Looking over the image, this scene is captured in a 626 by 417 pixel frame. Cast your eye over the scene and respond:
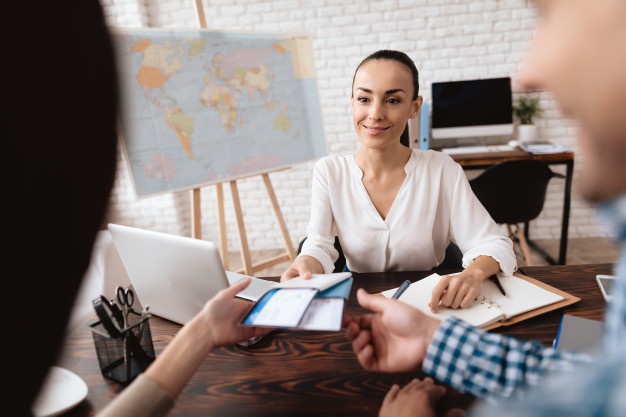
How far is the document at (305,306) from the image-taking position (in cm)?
71

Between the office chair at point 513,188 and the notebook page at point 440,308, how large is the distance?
1.55 meters

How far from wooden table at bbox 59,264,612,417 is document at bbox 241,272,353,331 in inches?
5.3

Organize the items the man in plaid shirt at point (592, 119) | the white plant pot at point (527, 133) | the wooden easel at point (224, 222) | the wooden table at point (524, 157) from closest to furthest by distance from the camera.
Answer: the man in plaid shirt at point (592, 119) → the wooden easel at point (224, 222) → the wooden table at point (524, 157) → the white plant pot at point (527, 133)

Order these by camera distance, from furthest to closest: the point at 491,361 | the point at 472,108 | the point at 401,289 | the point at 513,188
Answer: the point at 472,108 → the point at 513,188 → the point at 401,289 → the point at 491,361

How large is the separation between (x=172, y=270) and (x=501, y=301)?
82 cm

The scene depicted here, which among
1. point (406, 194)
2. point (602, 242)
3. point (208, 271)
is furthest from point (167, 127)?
point (602, 242)

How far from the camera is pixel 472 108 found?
3.26m

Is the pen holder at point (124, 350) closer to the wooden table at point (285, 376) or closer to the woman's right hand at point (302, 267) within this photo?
the wooden table at point (285, 376)

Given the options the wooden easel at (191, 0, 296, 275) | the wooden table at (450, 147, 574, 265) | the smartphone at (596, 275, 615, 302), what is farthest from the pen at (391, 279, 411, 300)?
the wooden table at (450, 147, 574, 265)

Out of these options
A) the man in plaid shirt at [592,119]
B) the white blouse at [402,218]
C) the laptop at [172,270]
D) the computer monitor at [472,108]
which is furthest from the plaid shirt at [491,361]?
the computer monitor at [472,108]

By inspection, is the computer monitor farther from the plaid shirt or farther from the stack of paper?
the plaid shirt

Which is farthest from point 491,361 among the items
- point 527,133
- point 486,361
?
point 527,133

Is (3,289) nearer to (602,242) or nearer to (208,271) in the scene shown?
(208,271)

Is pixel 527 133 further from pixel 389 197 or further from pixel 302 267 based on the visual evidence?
pixel 302 267
